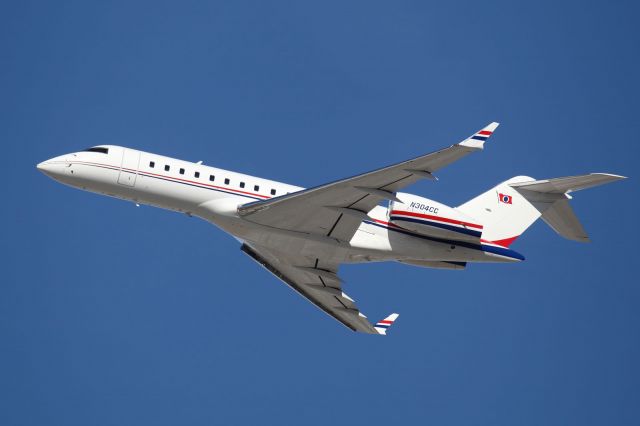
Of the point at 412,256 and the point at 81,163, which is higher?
the point at 81,163

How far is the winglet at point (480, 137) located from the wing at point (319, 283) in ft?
26.0

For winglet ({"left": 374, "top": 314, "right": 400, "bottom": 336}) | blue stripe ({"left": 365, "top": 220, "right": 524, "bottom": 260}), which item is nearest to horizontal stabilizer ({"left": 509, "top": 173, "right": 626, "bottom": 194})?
blue stripe ({"left": 365, "top": 220, "right": 524, "bottom": 260})

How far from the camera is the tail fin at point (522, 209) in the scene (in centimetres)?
2669

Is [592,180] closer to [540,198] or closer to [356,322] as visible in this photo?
[540,198]

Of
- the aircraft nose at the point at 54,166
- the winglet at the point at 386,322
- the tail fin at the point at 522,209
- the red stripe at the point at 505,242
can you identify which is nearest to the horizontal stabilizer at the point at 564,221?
the tail fin at the point at 522,209

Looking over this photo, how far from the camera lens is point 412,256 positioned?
2641 cm

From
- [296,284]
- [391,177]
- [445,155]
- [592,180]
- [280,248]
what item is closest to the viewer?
[445,155]

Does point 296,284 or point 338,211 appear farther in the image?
point 296,284

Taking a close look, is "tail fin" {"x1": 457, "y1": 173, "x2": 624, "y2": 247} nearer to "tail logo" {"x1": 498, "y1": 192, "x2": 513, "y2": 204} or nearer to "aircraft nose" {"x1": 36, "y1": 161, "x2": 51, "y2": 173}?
"tail logo" {"x1": 498, "y1": 192, "x2": 513, "y2": 204}

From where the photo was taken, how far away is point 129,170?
84.8ft

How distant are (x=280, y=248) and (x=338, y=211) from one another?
2762mm

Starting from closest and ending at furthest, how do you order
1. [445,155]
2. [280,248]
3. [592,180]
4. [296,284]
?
[445,155]
[592,180]
[280,248]
[296,284]

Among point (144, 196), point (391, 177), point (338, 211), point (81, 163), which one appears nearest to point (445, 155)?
point (391, 177)

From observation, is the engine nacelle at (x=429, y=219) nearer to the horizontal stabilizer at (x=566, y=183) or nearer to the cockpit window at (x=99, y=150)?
the horizontal stabilizer at (x=566, y=183)
